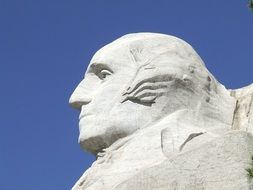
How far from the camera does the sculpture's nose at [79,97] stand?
1224 cm

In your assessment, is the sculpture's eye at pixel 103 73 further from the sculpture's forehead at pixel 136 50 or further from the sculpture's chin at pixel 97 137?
the sculpture's chin at pixel 97 137

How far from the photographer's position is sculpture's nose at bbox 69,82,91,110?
12242 mm

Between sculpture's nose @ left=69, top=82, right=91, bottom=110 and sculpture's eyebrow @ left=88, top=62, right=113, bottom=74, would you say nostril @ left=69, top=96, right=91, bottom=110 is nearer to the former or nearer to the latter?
sculpture's nose @ left=69, top=82, right=91, bottom=110

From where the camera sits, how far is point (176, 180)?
9898 mm

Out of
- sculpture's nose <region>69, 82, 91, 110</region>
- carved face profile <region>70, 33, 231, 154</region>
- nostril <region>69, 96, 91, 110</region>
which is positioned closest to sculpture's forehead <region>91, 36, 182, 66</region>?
carved face profile <region>70, 33, 231, 154</region>

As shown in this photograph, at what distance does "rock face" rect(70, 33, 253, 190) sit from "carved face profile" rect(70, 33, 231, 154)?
0.04ft

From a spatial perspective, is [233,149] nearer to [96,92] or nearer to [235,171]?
[235,171]

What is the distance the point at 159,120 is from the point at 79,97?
1561 mm

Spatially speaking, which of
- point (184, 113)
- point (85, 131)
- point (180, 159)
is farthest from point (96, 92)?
point (180, 159)

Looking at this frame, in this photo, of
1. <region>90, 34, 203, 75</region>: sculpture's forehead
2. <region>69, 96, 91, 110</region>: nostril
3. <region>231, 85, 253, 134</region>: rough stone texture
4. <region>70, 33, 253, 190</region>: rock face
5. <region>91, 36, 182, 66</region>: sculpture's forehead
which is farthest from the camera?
<region>69, 96, 91, 110</region>: nostril

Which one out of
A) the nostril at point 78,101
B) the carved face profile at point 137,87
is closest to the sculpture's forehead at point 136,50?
the carved face profile at point 137,87

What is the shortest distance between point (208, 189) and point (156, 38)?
3.18m

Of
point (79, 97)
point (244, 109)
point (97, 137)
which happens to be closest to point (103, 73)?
point (79, 97)

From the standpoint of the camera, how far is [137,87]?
38.0 feet
